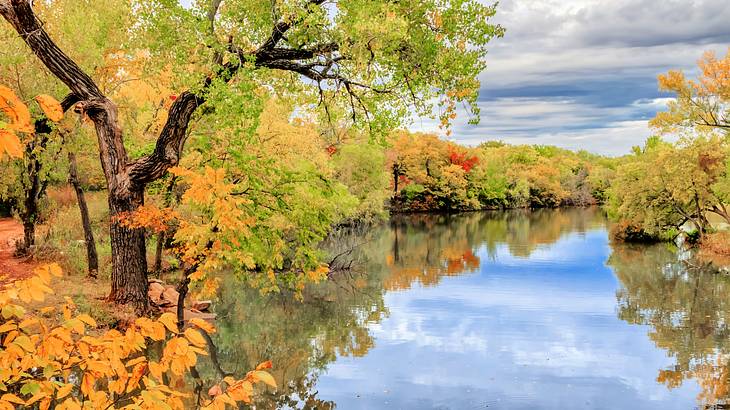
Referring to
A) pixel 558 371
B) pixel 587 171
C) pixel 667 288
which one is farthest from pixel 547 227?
pixel 587 171

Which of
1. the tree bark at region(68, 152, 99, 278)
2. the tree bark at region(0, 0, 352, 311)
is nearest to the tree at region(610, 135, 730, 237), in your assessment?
the tree bark at region(0, 0, 352, 311)

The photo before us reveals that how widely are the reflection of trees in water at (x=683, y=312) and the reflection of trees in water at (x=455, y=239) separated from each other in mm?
7844

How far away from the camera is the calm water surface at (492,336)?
46.2 feet

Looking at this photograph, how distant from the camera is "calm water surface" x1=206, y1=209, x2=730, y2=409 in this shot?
14070mm

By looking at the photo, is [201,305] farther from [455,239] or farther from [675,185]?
[675,185]

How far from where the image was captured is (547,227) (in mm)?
57438

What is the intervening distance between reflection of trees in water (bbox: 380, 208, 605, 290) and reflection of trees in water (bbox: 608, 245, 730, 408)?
25.7 ft

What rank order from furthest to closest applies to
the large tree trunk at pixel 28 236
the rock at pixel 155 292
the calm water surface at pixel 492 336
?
the large tree trunk at pixel 28 236, the rock at pixel 155 292, the calm water surface at pixel 492 336

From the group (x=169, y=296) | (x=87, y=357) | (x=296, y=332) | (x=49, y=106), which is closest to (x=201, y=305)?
(x=169, y=296)

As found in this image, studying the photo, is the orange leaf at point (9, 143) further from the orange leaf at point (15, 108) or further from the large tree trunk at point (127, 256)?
the large tree trunk at point (127, 256)

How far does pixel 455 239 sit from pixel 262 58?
33341 millimetres

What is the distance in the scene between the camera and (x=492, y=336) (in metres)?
19.0

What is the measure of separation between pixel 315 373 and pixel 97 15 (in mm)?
13366

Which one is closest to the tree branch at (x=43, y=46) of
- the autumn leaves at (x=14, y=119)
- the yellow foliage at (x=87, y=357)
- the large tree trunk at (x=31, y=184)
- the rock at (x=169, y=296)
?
the large tree trunk at (x=31, y=184)
